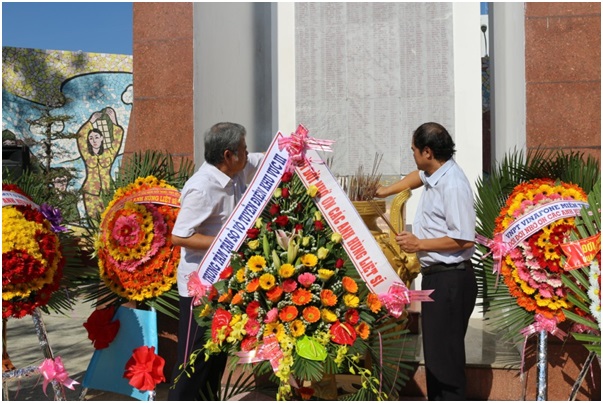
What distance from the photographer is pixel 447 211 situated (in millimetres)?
2699

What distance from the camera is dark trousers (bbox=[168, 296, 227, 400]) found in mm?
2857

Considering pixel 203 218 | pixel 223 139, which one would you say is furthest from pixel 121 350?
pixel 223 139

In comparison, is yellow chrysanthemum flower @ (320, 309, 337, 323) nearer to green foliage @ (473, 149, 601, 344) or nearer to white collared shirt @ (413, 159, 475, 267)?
white collared shirt @ (413, 159, 475, 267)

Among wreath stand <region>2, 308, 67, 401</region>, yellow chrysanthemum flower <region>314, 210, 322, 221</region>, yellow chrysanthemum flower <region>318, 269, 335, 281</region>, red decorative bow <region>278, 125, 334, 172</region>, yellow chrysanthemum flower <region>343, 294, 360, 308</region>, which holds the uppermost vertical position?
red decorative bow <region>278, 125, 334, 172</region>

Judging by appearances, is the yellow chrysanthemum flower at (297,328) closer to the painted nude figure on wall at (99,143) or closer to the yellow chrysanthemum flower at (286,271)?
the yellow chrysanthemum flower at (286,271)

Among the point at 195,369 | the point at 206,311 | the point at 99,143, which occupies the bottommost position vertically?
→ the point at 195,369

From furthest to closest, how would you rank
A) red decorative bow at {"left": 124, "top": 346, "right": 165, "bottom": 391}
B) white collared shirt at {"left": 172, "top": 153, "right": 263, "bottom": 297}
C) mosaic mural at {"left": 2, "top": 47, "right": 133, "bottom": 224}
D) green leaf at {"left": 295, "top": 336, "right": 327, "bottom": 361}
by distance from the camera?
1. mosaic mural at {"left": 2, "top": 47, "right": 133, "bottom": 224}
2. red decorative bow at {"left": 124, "top": 346, "right": 165, "bottom": 391}
3. white collared shirt at {"left": 172, "top": 153, "right": 263, "bottom": 297}
4. green leaf at {"left": 295, "top": 336, "right": 327, "bottom": 361}

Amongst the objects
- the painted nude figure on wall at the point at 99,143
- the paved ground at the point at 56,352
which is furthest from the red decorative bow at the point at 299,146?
the painted nude figure on wall at the point at 99,143

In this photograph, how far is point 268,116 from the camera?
6488mm

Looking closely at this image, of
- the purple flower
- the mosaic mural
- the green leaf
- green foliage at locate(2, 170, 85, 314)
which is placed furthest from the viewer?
the mosaic mural

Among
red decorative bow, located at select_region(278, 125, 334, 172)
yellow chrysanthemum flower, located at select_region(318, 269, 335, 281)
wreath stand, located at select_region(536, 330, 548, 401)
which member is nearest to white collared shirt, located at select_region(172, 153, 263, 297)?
red decorative bow, located at select_region(278, 125, 334, 172)

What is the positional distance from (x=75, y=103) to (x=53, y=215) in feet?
43.7

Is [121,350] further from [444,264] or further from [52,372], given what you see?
[444,264]

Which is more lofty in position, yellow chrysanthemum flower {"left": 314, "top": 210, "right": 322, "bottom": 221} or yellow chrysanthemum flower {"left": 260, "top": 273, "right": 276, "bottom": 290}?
yellow chrysanthemum flower {"left": 314, "top": 210, "right": 322, "bottom": 221}
